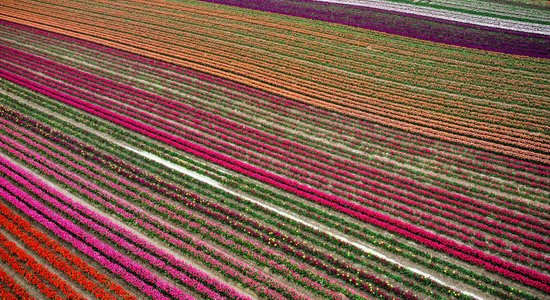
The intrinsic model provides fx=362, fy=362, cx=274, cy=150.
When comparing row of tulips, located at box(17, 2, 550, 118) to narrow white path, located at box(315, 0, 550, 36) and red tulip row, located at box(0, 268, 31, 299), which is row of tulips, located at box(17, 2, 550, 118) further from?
red tulip row, located at box(0, 268, 31, 299)

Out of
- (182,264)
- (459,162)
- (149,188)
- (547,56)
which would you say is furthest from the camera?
(547,56)

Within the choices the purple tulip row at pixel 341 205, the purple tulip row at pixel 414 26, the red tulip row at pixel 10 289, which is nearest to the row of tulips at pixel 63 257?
the red tulip row at pixel 10 289

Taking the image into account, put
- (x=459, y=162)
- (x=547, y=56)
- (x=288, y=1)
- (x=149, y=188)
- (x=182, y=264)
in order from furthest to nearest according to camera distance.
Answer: (x=288, y=1) < (x=547, y=56) < (x=459, y=162) < (x=149, y=188) < (x=182, y=264)

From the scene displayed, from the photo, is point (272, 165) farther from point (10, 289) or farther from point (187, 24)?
→ point (187, 24)

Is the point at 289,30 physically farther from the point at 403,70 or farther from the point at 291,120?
the point at 291,120

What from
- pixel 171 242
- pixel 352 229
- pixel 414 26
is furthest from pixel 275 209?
pixel 414 26

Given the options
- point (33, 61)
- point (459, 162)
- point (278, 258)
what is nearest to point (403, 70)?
point (459, 162)
